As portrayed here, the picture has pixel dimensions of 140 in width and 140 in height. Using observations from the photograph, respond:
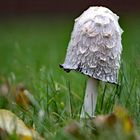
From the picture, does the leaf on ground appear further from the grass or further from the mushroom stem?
the mushroom stem

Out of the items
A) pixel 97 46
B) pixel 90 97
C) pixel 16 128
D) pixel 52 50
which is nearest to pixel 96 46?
pixel 97 46

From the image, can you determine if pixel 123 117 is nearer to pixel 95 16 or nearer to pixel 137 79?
pixel 95 16

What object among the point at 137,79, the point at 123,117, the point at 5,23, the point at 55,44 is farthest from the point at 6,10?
the point at 123,117

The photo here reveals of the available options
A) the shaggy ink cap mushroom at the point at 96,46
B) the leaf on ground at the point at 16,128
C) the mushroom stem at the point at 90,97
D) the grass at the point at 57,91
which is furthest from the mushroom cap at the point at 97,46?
the leaf on ground at the point at 16,128

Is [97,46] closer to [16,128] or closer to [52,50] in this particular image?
[16,128]

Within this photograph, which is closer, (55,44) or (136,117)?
(136,117)

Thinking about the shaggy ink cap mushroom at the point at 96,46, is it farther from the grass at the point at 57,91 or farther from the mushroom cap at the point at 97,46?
the grass at the point at 57,91

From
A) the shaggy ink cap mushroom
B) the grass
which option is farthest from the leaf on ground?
the shaggy ink cap mushroom
